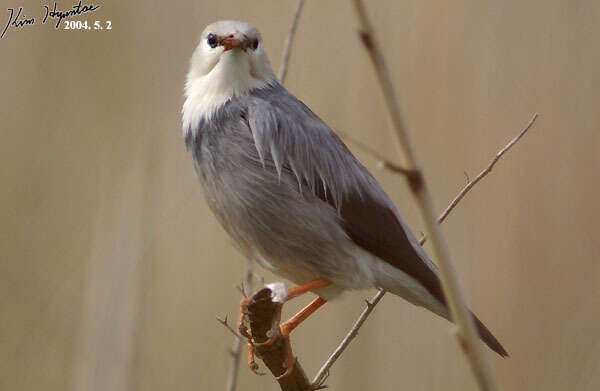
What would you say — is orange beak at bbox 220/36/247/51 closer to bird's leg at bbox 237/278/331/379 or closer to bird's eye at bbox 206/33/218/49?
bird's eye at bbox 206/33/218/49

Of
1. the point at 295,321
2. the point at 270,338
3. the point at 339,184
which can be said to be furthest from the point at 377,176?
the point at 270,338

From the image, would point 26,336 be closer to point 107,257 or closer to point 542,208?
point 107,257

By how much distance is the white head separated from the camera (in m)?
3.12

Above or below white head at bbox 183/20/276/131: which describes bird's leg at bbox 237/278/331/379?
below

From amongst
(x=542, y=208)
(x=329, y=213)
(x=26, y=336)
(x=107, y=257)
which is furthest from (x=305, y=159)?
(x=26, y=336)

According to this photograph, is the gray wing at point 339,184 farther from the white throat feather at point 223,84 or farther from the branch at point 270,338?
the branch at point 270,338

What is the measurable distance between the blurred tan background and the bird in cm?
94

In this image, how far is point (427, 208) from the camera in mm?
1394

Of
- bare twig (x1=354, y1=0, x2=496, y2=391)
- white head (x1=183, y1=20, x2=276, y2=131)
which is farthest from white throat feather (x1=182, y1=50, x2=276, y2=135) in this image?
bare twig (x1=354, y1=0, x2=496, y2=391)

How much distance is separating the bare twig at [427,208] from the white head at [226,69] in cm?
178

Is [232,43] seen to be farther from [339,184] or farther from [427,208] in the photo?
[427,208]

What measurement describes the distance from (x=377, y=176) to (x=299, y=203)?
154 centimetres
